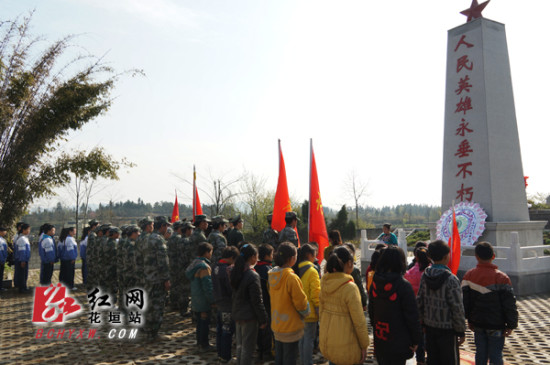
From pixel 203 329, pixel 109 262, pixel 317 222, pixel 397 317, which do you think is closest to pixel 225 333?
pixel 203 329

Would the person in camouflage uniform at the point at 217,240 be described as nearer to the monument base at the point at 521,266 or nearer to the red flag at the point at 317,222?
the red flag at the point at 317,222

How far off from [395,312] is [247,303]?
1581 mm

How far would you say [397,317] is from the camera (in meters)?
3.04

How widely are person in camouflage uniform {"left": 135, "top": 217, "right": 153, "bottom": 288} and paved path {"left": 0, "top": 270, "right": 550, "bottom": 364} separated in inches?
36.0

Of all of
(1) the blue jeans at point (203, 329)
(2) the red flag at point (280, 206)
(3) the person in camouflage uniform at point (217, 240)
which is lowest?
(1) the blue jeans at point (203, 329)

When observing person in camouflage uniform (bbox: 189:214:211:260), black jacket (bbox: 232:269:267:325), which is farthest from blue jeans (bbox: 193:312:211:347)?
person in camouflage uniform (bbox: 189:214:211:260)

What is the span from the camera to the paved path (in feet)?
16.7

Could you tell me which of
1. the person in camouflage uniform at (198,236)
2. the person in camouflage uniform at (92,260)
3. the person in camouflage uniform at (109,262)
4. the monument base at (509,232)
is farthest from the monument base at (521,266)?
the person in camouflage uniform at (92,260)

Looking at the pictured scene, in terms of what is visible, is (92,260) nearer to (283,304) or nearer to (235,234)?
(235,234)

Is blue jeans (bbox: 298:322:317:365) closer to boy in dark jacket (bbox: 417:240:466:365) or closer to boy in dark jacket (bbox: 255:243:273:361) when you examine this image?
boy in dark jacket (bbox: 255:243:273:361)

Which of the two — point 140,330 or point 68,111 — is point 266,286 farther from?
point 68,111

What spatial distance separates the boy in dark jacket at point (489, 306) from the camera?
3.71 m

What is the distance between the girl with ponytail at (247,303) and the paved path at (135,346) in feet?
3.72

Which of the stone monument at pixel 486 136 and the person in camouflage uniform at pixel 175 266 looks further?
the stone monument at pixel 486 136
